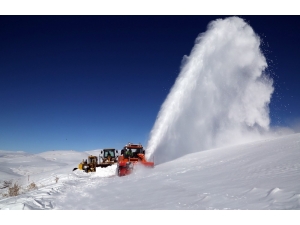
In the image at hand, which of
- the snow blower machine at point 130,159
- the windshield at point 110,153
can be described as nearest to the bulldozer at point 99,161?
the windshield at point 110,153

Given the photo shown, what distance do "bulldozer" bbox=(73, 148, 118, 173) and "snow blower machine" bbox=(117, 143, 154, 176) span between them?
340 cm

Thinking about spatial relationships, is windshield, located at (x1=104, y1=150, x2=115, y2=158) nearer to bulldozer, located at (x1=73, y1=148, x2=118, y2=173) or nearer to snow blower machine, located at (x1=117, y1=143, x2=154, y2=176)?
bulldozer, located at (x1=73, y1=148, x2=118, y2=173)

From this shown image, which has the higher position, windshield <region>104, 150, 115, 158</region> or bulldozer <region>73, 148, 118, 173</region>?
windshield <region>104, 150, 115, 158</region>

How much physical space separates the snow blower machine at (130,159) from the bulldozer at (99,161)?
11.2 ft

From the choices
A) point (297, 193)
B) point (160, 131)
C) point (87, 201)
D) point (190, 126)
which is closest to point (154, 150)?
point (160, 131)

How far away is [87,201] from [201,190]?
364 centimetres

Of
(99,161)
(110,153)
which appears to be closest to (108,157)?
(110,153)

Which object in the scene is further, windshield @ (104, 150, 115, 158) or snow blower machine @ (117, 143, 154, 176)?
windshield @ (104, 150, 115, 158)

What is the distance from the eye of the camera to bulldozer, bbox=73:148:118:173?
779 inches

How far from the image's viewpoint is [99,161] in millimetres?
22047

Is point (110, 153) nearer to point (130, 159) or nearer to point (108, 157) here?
point (108, 157)

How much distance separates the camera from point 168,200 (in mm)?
6121

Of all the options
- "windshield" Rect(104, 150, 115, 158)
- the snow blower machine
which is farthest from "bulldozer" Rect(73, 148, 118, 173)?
the snow blower machine

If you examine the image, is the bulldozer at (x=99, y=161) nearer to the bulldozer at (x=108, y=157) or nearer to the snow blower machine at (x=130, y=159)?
the bulldozer at (x=108, y=157)
